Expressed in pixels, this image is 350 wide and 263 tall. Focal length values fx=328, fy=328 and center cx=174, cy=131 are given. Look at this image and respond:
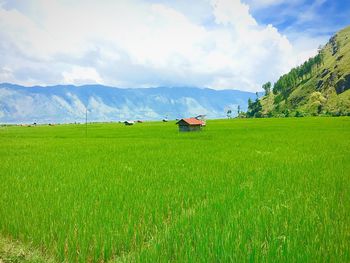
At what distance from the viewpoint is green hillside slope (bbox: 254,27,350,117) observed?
112 meters

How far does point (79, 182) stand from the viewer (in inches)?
352

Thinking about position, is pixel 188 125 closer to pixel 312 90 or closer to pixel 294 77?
pixel 312 90

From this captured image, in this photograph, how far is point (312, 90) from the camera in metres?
134

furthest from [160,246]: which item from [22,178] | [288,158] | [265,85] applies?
[265,85]

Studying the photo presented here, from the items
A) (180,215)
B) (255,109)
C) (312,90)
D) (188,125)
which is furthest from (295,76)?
(180,215)

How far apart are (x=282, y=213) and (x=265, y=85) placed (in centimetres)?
16039

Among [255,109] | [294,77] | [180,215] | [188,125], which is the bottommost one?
[180,215]

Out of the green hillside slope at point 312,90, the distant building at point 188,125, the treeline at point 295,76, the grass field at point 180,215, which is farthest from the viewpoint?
the treeline at point 295,76

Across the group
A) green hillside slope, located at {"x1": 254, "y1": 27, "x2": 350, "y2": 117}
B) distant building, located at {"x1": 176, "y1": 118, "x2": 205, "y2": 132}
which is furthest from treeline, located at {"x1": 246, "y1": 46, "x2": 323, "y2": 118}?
distant building, located at {"x1": 176, "y1": 118, "x2": 205, "y2": 132}

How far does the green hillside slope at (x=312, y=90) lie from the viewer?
368 ft

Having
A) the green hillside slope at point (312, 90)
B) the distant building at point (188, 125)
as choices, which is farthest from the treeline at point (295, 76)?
the distant building at point (188, 125)

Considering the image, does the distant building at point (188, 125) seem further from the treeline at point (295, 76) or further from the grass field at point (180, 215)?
the treeline at point (295, 76)

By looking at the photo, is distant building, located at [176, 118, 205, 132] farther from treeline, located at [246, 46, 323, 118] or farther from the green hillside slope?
treeline, located at [246, 46, 323, 118]

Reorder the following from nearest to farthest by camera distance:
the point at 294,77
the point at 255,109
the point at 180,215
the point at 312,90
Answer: the point at 180,215, the point at 255,109, the point at 312,90, the point at 294,77
